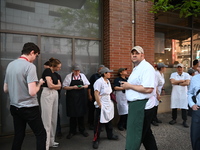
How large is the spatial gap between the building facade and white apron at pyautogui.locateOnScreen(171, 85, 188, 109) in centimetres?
112

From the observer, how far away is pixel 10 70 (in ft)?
7.94

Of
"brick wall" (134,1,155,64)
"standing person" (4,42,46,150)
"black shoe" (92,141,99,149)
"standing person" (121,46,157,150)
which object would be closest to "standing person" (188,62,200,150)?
"standing person" (121,46,157,150)

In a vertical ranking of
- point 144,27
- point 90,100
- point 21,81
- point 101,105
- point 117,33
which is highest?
point 144,27

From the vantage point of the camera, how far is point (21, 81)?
7.77 feet

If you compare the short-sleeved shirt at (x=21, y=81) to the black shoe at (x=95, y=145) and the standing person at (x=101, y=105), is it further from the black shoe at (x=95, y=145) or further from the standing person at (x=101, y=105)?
the black shoe at (x=95, y=145)

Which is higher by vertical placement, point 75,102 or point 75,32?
point 75,32

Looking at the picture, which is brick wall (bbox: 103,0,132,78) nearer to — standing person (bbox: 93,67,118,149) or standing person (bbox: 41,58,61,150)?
standing person (bbox: 93,67,118,149)

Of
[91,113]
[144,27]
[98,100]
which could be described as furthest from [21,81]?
[144,27]

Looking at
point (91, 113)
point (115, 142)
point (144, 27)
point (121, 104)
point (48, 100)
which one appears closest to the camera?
point (48, 100)

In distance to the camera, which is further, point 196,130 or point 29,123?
point 196,130

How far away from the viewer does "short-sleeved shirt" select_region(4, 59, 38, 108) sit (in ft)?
7.74

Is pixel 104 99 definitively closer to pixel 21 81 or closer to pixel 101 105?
pixel 101 105

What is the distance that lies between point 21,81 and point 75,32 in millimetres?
3108

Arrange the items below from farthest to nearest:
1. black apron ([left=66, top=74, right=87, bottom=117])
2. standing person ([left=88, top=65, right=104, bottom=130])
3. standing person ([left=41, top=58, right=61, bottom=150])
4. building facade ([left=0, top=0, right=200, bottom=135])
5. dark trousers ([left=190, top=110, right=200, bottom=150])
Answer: standing person ([left=88, top=65, right=104, bottom=130]) → building facade ([left=0, top=0, right=200, bottom=135]) → black apron ([left=66, top=74, right=87, bottom=117]) → standing person ([left=41, top=58, right=61, bottom=150]) → dark trousers ([left=190, top=110, right=200, bottom=150])
